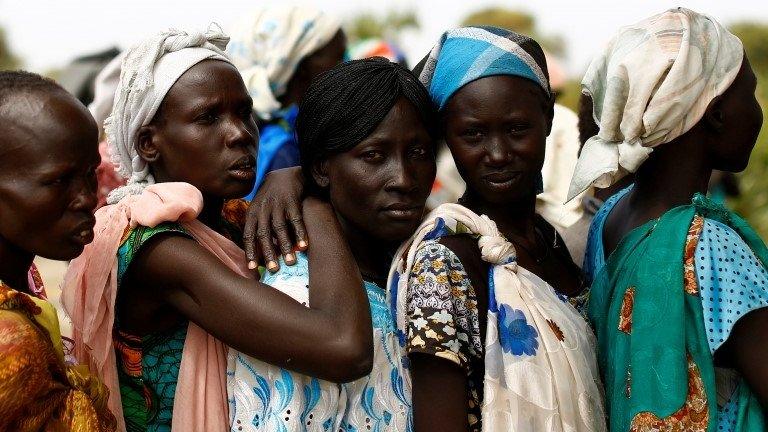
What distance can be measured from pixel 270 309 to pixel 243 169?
0.56 metres

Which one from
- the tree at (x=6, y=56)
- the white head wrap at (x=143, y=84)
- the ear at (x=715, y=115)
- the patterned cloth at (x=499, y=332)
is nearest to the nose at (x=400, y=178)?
the patterned cloth at (x=499, y=332)

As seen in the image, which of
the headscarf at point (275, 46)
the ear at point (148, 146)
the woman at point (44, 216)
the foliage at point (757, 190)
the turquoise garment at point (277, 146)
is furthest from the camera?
the foliage at point (757, 190)

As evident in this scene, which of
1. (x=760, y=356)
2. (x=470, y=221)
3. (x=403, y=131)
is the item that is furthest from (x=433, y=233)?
(x=760, y=356)

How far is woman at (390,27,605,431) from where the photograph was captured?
266 cm

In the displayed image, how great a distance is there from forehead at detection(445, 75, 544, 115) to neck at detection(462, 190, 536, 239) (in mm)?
317

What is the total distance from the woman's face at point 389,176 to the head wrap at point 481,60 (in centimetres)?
19

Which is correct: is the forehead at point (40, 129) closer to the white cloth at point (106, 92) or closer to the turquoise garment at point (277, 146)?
the turquoise garment at point (277, 146)

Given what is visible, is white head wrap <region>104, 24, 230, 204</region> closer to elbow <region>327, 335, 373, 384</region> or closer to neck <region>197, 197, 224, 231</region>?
neck <region>197, 197, 224, 231</region>

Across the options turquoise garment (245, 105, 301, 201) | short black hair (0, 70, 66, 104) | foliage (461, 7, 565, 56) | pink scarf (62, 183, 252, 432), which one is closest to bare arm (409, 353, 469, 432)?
pink scarf (62, 183, 252, 432)

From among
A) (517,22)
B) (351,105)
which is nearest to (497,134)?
(351,105)

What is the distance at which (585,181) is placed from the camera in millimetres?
3094

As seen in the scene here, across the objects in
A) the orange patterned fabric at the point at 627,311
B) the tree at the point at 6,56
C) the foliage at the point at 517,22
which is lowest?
the tree at the point at 6,56

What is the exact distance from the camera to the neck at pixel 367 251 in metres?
3.00

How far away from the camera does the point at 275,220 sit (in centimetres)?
289
